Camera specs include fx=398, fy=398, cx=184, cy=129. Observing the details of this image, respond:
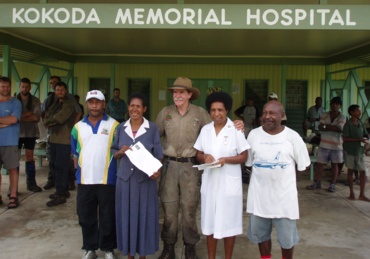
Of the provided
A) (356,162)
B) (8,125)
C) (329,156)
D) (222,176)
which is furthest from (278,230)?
(329,156)

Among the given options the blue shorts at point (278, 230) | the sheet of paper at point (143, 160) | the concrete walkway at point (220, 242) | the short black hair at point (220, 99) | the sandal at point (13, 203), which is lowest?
the concrete walkway at point (220, 242)

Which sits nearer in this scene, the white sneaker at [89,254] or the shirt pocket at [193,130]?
the shirt pocket at [193,130]

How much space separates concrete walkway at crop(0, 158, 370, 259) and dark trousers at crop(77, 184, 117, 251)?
335 mm

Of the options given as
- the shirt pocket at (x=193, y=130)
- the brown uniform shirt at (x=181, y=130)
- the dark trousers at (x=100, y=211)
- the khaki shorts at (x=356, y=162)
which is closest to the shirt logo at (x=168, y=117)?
the brown uniform shirt at (x=181, y=130)

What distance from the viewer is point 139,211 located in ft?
11.9

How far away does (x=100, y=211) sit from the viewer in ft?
12.7

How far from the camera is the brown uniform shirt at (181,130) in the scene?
380 cm

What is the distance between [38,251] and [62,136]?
1.95 meters

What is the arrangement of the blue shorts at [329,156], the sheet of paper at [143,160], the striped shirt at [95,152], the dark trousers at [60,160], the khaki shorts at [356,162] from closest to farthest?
1. the sheet of paper at [143,160]
2. the striped shirt at [95,152]
3. the dark trousers at [60,160]
4. the khaki shorts at [356,162]
5. the blue shorts at [329,156]

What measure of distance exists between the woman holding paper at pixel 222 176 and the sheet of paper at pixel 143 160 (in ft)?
1.46

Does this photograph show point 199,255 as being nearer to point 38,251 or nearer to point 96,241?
point 96,241

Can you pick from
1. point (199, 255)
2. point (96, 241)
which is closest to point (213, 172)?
point (199, 255)

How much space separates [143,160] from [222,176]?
0.72 m

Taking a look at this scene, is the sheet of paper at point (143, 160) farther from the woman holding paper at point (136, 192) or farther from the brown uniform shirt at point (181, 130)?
the brown uniform shirt at point (181, 130)
